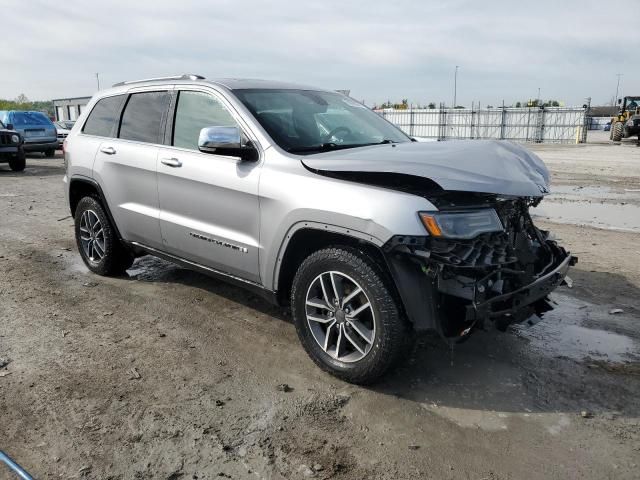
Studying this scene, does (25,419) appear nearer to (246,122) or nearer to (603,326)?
(246,122)

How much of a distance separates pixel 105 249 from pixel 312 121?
101 inches

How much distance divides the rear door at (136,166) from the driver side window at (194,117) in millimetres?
199

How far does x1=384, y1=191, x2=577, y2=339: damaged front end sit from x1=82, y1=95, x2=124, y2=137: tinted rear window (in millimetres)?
3386

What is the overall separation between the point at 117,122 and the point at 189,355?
2500 mm

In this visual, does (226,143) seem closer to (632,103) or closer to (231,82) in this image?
(231,82)

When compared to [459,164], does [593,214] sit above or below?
below

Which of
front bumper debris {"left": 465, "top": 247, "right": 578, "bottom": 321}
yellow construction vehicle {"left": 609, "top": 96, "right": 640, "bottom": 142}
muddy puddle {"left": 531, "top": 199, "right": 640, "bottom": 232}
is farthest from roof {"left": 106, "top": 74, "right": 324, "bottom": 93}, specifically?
yellow construction vehicle {"left": 609, "top": 96, "right": 640, "bottom": 142}

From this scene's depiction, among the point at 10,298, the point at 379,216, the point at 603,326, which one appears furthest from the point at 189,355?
the point at 603,326

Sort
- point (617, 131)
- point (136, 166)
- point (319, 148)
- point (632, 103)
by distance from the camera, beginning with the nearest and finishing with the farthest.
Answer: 1. point (319, 148)
2. point (136, 166)
3. point (617, 131)
4. point (632, 103)

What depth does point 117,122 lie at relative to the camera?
16.9 feet

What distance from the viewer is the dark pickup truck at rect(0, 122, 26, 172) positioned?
15.7 meters

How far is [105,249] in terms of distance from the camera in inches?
212

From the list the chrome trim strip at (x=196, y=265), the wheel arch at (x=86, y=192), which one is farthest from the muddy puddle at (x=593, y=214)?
the wheel arch at (x=86, y=192)

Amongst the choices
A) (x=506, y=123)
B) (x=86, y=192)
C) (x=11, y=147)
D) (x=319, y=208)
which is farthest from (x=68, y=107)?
(x=319, y=208)
